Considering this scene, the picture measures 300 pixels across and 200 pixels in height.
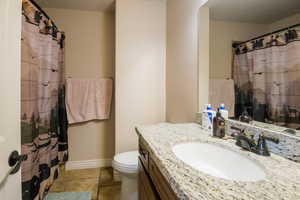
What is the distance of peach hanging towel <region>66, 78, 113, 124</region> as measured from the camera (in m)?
2.31

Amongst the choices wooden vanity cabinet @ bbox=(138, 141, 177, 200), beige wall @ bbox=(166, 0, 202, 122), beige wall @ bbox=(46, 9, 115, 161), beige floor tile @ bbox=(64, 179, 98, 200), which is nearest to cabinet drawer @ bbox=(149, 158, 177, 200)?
wooden vanity cabinet @ bbox=(138, 141, 177, 200)

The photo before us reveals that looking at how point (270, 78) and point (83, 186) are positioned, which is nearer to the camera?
point (270, 78)

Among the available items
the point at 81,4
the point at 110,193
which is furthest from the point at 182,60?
the point at 110,193

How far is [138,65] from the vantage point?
2156mm

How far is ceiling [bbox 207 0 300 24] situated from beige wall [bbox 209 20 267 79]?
0.14 ft

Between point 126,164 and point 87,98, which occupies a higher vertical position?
point 87,98

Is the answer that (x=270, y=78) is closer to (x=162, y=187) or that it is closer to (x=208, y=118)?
(x=208, y=118)

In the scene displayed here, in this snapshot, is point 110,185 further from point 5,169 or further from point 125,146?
point 5,169

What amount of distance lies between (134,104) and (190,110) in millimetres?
815

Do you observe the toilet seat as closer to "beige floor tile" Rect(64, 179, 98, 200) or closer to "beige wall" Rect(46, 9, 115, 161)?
"beige floor tile" Rect(64, 179, 98, 200)

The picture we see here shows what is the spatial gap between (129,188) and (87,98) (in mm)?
1371

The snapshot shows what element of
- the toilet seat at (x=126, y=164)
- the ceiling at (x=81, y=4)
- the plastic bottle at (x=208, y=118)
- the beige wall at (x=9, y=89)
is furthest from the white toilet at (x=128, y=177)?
the ceiling at (x=81, y=4)

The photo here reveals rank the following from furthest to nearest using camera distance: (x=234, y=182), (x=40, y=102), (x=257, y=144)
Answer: (x=40, y=102), (x=257, y=144), (x=234, y=182)

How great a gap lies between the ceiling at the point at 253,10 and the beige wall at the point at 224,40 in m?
0.04
